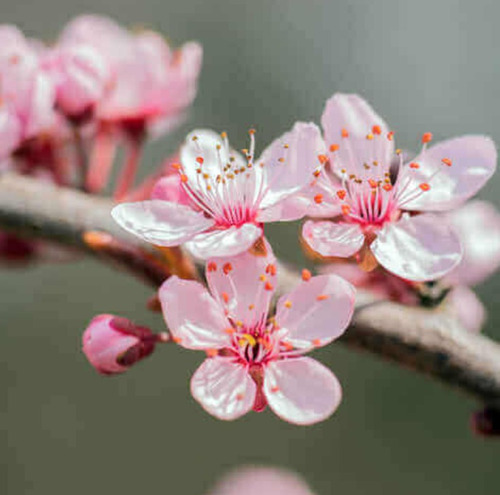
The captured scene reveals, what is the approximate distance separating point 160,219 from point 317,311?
250 mm

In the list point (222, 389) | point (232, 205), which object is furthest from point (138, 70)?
point (222, 389)

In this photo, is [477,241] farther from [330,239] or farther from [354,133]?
[330,239]

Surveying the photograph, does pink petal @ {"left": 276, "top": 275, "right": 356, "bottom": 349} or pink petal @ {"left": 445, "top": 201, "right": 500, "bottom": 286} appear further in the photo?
pink petal @ {"left": 445, "top": 201, "right": 500, "bottom": 286}

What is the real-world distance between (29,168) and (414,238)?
91 centimetres

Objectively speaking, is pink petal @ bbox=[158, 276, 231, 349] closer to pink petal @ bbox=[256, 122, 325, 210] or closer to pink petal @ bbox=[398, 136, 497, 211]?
pink petal @ bbox=[256, 122, 325, 210]

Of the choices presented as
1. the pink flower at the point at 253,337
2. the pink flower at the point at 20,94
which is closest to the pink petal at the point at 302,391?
the pink flower at the point at 253,337

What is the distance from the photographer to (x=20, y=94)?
1.48 m

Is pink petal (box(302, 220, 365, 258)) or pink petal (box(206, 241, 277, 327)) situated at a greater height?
pink petal (box(302, 220, 365, 258))

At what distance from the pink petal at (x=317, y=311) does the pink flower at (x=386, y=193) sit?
0.16ft

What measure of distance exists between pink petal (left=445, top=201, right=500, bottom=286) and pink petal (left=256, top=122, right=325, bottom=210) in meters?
0.56

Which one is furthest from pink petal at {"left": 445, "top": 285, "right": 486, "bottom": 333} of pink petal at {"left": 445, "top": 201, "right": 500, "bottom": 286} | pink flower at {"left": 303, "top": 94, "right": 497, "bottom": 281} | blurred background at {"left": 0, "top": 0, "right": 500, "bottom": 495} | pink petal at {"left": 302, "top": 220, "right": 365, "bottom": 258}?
blurred background at {"left": 0, "top": 0, "right": 500, "bottom": 495}

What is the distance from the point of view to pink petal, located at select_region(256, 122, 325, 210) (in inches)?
40.7

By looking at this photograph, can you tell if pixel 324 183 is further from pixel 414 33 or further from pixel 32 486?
pixel 32 486

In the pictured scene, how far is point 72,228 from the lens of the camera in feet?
4.60
